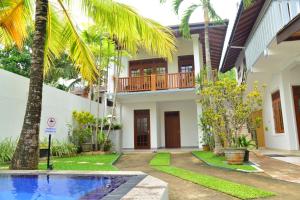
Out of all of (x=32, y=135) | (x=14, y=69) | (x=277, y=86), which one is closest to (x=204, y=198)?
(x=32, y=135)

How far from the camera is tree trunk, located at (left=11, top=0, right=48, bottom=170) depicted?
650cm

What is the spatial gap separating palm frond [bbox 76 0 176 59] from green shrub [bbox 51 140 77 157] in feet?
20.9

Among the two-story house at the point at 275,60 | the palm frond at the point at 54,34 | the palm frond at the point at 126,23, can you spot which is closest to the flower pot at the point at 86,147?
the palm frond at the point at 54,34

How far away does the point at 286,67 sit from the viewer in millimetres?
11289

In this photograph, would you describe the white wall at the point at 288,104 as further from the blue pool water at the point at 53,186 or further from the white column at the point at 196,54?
the blue pool water at the point at 53,186

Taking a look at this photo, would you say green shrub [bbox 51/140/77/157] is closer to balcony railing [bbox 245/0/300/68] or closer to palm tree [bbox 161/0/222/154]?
palm tree [bbox 161/0/222/154]

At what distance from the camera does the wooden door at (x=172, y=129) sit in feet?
57.9

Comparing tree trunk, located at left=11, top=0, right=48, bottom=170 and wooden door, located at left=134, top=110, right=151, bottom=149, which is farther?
wooden door, located at left=134, top=110, right=151, bottom=149

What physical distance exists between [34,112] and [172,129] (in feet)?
39.6

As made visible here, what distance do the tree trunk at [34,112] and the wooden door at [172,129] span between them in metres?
11.9

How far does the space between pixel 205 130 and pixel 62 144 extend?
6965 mm

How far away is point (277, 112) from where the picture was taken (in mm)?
13109

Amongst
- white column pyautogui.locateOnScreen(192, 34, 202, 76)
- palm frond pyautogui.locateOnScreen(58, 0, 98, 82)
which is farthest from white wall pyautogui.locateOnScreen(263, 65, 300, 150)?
palm frond pyautogui.locateOnScreen(58, 0, 98, 82)

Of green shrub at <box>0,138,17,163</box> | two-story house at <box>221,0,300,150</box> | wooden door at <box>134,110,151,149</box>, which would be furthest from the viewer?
wooden door at <box>134,110,151,149</box>
